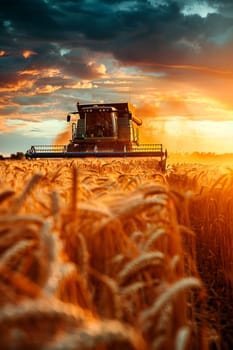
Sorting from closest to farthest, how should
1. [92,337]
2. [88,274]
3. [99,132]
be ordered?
[92,337], [88,274], [99,132]

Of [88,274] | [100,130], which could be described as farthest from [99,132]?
[88,274]

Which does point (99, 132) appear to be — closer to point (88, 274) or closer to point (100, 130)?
point (100, 130)

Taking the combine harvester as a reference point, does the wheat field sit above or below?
below

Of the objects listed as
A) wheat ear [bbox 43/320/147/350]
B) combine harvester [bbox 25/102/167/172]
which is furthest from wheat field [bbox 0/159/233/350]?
combine harvester [bbox 25/102/167/172]

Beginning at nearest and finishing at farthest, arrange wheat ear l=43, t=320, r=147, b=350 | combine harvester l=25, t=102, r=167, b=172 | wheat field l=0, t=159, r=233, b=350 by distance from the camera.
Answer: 1. wheat ear l=43, t=320, r=147, b=350
2. wheat field l=0, t=159, r=233, b=350
3. combine harvester l=25, t=102, r=167, b=172

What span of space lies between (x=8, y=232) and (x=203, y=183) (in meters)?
6.07

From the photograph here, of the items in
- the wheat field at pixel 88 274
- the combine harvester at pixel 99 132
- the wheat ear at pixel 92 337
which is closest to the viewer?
the wheat ear at pixel 92 337

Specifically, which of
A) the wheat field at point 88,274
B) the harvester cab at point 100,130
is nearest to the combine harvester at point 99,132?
the harvester cab at point 100,130

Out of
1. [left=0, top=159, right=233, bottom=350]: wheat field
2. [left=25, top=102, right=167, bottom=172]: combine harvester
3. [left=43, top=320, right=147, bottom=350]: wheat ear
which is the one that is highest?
[left=25, top=102, right=167, bottom=172]: combine harvester

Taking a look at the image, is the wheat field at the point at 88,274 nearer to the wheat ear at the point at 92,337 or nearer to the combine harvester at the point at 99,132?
the wheat ear at the point at 92,337

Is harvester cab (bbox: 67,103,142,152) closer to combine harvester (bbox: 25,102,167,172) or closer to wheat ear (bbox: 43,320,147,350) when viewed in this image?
combine harvester (bbox: 25,102,167,172)

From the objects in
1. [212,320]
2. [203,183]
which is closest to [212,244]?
[203,183]

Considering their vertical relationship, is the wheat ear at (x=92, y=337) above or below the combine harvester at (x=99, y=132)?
below

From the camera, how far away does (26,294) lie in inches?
50.7
